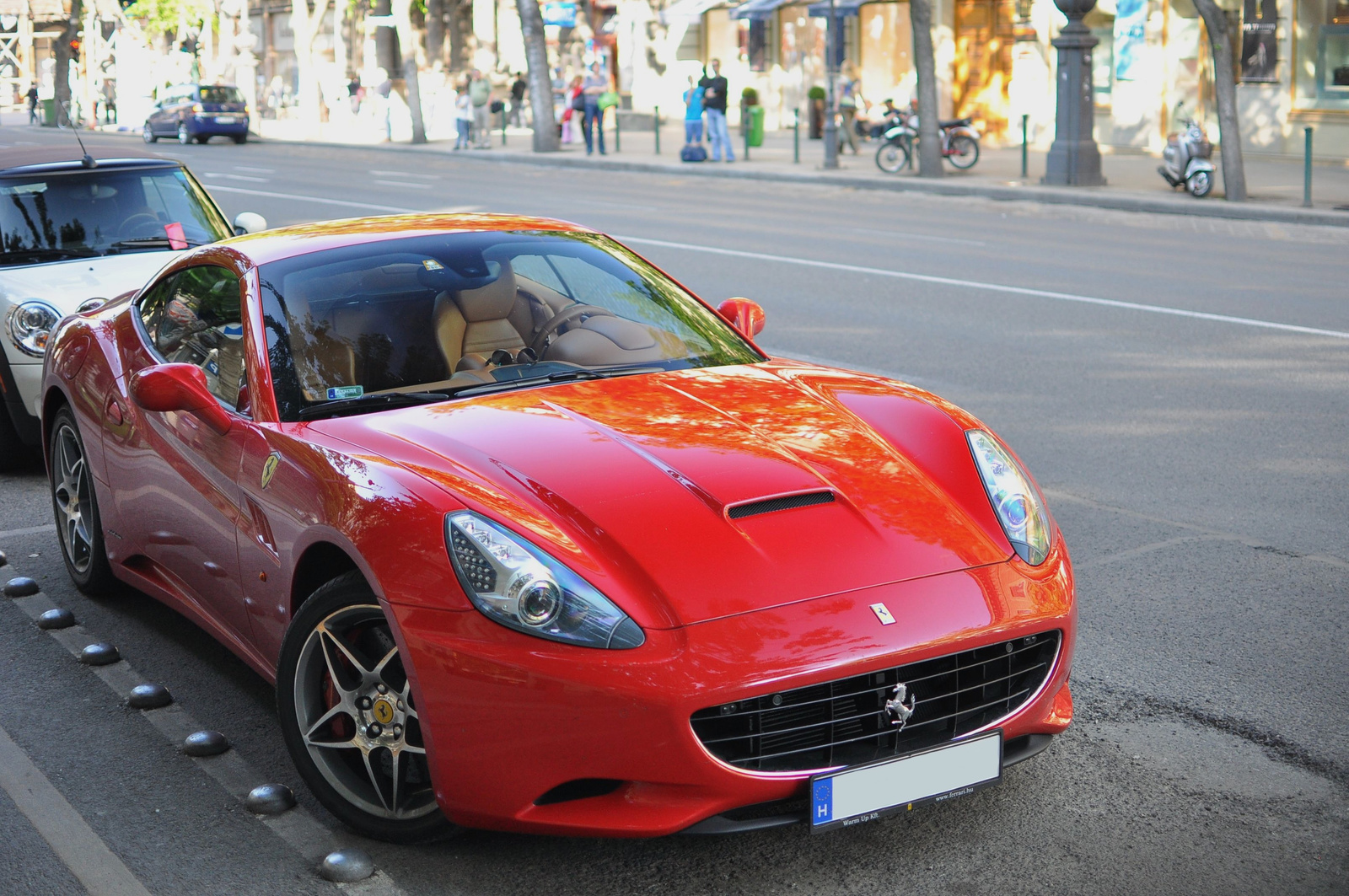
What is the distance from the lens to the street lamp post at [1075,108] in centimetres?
2327

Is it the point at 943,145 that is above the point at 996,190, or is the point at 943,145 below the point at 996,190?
above

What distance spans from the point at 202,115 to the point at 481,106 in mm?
11846

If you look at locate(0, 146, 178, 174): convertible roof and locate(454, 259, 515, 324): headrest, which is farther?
locate(0, 146, 178, 174): convertible roof

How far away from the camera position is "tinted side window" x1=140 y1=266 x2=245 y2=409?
4.45 metres

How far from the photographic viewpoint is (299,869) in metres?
3.50

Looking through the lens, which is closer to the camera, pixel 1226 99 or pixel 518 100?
pixel 1226 99

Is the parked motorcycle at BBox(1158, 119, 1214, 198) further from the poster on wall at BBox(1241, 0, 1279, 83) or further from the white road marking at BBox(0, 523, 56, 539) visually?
the white road marking at BBox(0, 523, 56, 539)

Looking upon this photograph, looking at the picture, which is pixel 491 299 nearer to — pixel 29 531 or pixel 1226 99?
pixel 29 531

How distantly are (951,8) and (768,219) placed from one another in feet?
62.2

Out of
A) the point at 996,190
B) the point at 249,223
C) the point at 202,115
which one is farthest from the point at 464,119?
the point at 249,223

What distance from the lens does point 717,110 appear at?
30.8m

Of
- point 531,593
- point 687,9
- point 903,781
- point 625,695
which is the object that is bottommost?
point 903,781

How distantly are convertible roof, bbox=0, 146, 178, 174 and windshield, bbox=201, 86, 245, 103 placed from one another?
40.5m

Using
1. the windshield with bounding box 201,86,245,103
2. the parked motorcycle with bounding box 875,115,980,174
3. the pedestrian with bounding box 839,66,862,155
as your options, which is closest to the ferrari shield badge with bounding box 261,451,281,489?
the parked motorcycle with bounding box 875,115,980,174
